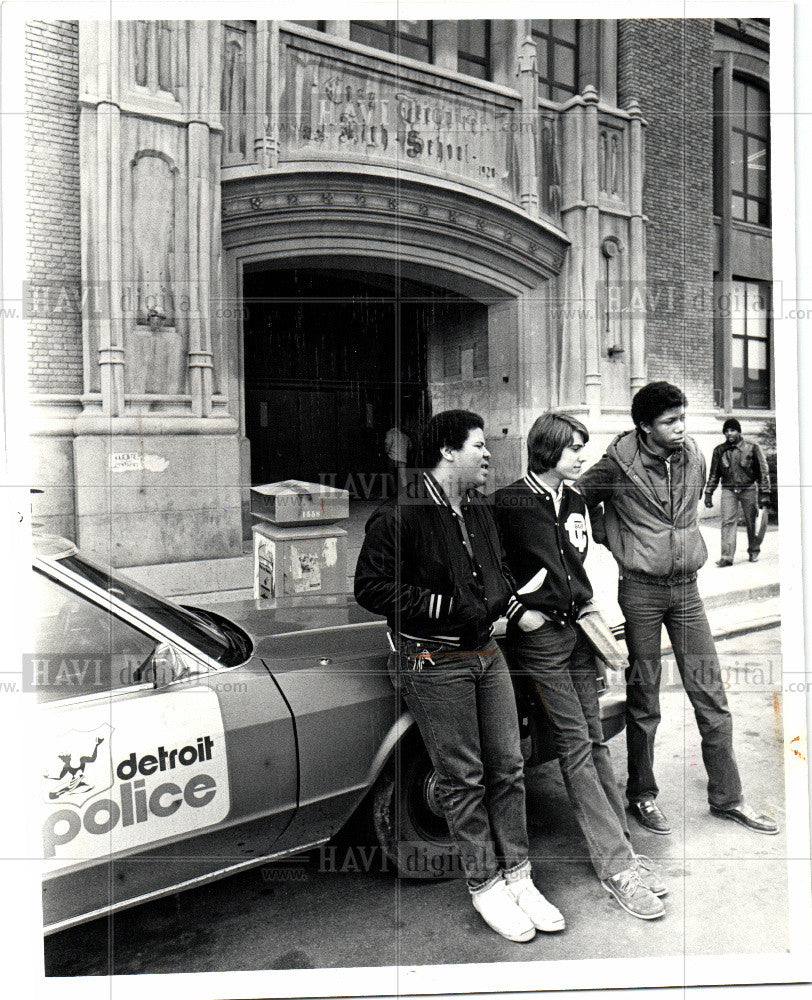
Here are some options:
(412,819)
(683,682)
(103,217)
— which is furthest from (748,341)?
(103,217)

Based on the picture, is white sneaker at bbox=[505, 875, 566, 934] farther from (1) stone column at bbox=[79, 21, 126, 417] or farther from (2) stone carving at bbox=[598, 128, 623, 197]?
(2) stone carving at bbox=[598, 128, 623, 197]

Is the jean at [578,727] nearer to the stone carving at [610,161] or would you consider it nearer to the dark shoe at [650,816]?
the dark shoe at [650,816]

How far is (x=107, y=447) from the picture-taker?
3549 mm

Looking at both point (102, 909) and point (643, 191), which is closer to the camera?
point (102, 909)

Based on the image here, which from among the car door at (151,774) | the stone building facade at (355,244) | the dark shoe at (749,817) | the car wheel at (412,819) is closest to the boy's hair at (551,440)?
the stone building facade at (355,244)

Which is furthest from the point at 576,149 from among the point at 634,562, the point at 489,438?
the point at 634,562

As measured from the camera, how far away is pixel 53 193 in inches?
137

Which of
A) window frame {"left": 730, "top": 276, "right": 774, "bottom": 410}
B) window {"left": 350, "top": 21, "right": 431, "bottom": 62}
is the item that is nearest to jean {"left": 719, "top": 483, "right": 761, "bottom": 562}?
window frame {"left": 730, "top": 276, "right": 774, "bottom": 410}

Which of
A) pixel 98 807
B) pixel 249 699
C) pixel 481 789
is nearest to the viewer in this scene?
pixel 98 807

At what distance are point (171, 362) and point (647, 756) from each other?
3026 mm

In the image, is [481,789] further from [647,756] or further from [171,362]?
[171,362]

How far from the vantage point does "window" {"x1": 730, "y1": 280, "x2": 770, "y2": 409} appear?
353cm

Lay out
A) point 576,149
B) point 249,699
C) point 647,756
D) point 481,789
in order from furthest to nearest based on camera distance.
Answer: point 576,149 < point 647,756 < point 481,789 < point 249,699

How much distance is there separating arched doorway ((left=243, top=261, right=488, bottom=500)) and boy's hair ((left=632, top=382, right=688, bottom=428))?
86 centimetres
